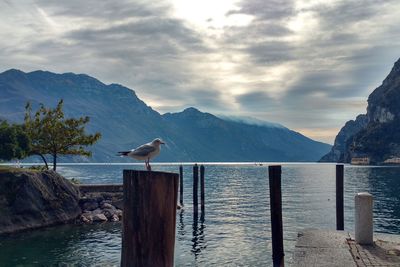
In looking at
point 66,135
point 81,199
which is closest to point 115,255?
point 81,199

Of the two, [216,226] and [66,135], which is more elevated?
[66,135]

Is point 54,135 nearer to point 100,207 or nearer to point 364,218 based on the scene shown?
point 100,207

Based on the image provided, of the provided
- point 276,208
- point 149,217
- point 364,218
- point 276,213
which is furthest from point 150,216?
point 276,213

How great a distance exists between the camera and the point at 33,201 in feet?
109

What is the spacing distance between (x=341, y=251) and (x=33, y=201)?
26.5 m

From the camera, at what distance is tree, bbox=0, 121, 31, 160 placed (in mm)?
40375

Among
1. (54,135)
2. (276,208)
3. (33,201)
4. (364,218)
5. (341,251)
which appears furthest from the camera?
(54,135)

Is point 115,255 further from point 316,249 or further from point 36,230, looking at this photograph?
point 316,249

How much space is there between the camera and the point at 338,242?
13.9m

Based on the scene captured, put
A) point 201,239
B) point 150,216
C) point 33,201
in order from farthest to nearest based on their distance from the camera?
point 33,201 → point 201,239 → point 150,216

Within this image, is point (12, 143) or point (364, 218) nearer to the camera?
point (364, 218)

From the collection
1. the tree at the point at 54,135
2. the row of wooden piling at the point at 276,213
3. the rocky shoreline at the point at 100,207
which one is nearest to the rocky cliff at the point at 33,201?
the rocky shoreline at the point at 100,207

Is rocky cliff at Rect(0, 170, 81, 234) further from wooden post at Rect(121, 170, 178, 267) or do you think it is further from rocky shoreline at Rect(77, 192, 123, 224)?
wooden post at Rect(121, 170, 178, 267)

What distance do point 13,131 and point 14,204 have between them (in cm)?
1180
